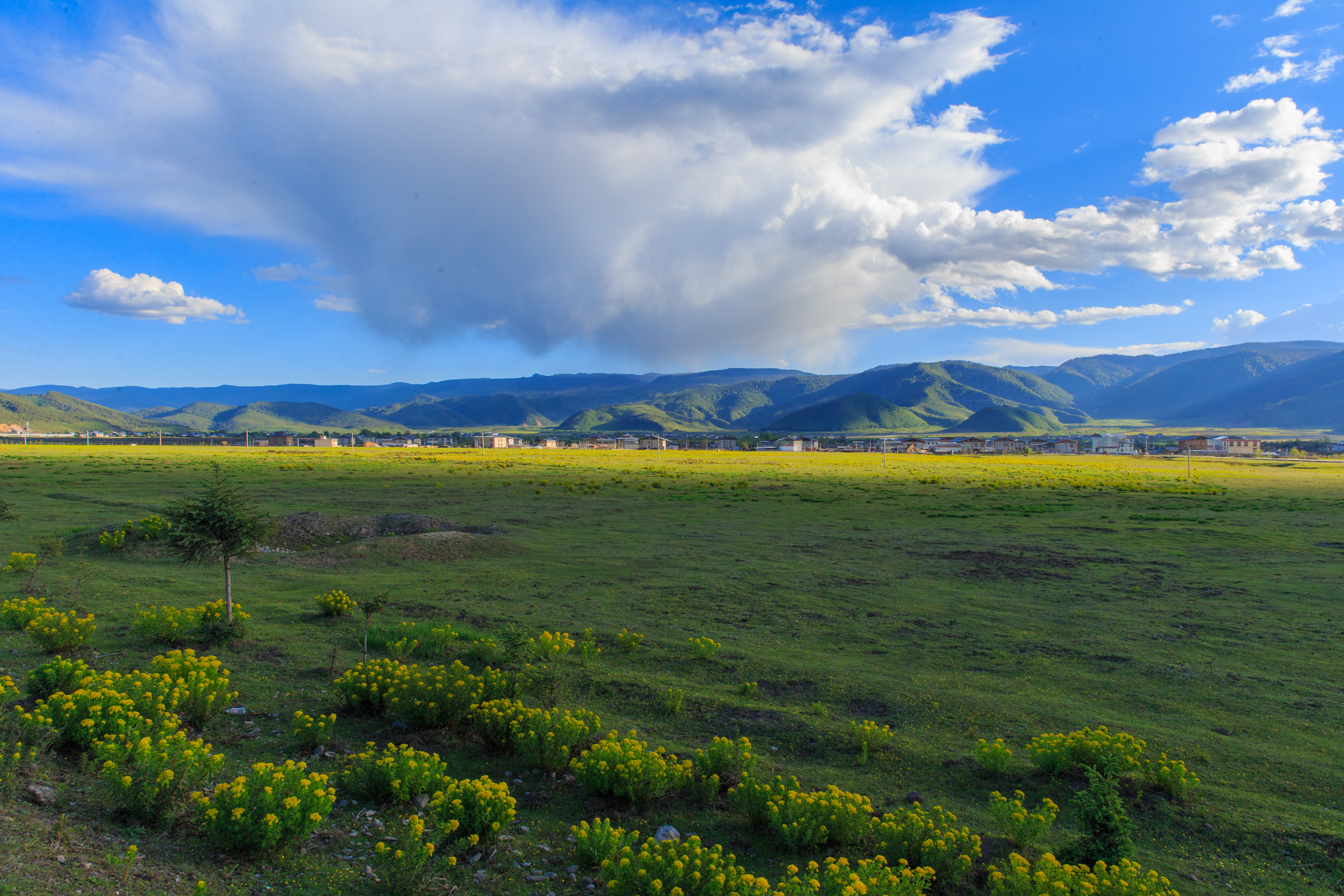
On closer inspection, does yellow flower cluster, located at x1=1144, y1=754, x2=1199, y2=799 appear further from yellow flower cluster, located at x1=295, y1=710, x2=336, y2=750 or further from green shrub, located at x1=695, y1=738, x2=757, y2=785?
yellow flower cluster, located at x1=295, y1=710, x2=336, y2=750

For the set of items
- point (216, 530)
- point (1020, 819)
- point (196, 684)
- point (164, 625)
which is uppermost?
point (216, 530)

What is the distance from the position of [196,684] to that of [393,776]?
3.21m

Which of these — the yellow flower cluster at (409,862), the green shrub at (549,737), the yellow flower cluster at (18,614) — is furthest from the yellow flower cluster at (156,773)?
the yellow flower cluster at (18,614)

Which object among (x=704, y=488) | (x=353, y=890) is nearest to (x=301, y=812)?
(x=353, y=890)

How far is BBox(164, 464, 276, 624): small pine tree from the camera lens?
11.8 metres

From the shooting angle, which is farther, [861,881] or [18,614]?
[18,614]

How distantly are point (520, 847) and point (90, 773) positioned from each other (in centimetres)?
413

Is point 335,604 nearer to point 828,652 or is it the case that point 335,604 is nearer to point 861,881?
point 828,652

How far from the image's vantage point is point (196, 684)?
26.2 feet

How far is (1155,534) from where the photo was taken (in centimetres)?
2819

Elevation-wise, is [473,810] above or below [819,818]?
above

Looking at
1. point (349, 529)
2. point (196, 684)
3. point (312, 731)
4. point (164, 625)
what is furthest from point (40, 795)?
point (349, 529)

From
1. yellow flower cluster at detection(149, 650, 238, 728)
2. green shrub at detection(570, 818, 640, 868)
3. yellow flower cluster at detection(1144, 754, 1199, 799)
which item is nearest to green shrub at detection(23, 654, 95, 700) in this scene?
yellow flower cluster at detection(149, 650, 238, 728)

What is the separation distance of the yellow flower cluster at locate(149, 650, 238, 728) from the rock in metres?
1.65
